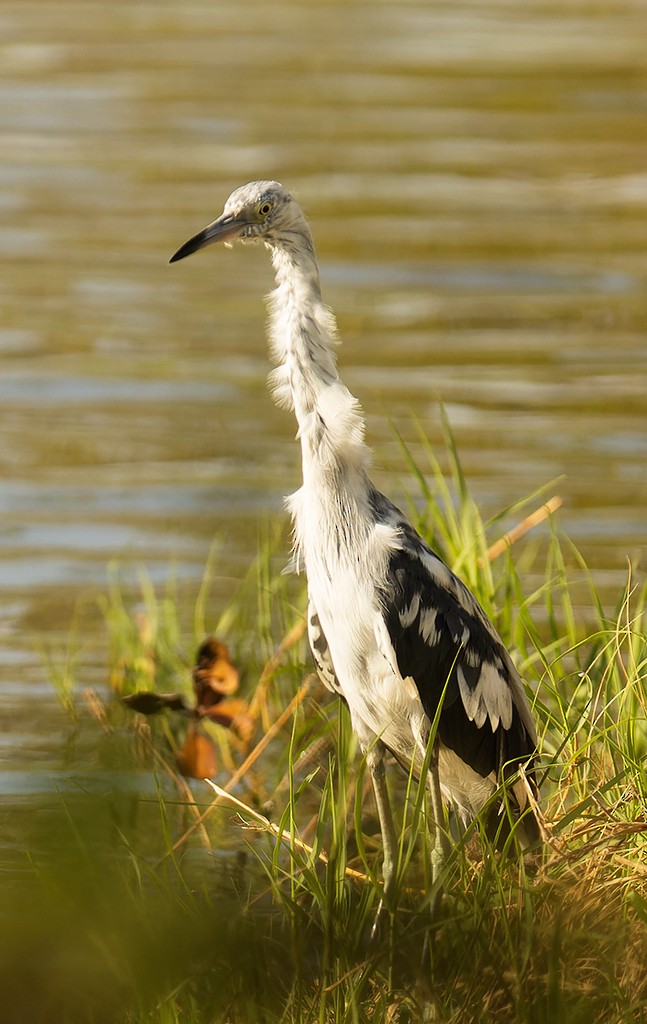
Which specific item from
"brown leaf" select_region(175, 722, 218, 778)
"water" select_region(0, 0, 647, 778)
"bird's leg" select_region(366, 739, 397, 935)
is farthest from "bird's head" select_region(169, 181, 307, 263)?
"brown leaf" select_region(175, 722, 218, 778)

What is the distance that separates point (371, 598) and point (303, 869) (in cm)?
74

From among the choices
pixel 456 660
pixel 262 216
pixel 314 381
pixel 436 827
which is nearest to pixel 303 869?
pixel 436 827

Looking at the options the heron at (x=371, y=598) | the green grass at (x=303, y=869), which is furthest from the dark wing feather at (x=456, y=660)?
the green grass at (x=303, y=869)

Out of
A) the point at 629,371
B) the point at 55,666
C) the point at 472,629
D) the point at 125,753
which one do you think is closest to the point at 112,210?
the point at 629,371

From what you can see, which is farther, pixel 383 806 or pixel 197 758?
pixel 197 758

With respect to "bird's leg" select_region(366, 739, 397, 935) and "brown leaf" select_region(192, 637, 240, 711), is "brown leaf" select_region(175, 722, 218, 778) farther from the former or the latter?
"bird's leg" select_region(366, 739, 397, 935)

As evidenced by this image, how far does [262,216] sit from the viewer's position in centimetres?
443

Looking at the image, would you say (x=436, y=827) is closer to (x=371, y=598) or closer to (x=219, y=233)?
(x=371, y=598)

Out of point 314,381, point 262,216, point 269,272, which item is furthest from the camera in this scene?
point 269,272

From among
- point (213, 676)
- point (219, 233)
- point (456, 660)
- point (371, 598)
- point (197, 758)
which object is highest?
point (219, 233)

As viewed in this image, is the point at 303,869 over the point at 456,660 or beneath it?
beneath

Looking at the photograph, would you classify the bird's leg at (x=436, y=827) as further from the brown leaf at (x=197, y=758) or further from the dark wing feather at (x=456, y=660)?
the brown leaf at (x=197, y=758)

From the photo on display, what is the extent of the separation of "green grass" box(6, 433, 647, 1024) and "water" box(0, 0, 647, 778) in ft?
1.56

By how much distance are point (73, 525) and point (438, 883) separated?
4852mm
